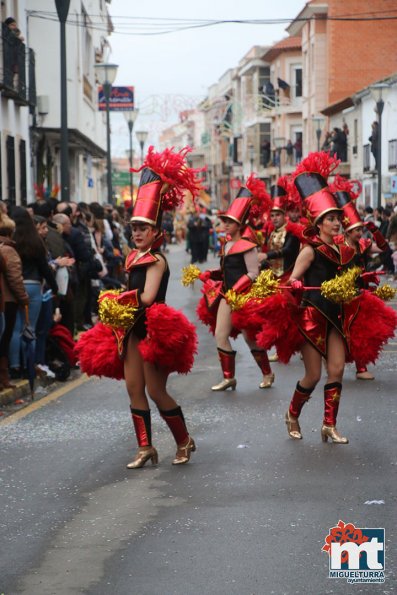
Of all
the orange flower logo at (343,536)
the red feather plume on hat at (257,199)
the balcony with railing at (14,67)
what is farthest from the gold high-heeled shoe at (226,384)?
the balcony with railing at (14,67)

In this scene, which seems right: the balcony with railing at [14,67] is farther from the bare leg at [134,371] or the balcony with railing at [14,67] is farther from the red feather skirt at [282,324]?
the bare leg at [134,371]

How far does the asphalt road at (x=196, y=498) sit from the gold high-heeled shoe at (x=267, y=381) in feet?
2.18

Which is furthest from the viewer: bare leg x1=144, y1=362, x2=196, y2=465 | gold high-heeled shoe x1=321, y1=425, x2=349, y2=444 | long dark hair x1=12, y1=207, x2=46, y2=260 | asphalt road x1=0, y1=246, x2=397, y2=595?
long dark hair x1=12, y1=207, x2=46, y2=260

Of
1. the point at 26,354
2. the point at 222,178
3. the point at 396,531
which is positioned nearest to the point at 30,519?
the point at 396,531

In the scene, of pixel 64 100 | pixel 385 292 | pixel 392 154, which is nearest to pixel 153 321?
pixel 385 292

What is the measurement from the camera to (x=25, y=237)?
12688mm

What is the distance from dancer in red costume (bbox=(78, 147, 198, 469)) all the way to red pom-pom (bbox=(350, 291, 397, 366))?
1840 millimetres

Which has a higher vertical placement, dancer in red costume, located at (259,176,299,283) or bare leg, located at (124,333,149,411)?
dancer in red costume, located at (259,176,299,283)

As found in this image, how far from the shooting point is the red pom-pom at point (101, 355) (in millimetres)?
8875

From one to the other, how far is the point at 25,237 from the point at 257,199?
8.40ft

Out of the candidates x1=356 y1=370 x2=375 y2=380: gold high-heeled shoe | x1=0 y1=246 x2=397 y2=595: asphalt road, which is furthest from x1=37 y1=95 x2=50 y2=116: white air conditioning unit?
x1=0 y1=246 x2=397 y2=595: asphalt road

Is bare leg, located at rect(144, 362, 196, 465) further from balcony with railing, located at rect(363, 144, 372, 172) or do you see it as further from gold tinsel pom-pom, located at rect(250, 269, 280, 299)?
balcony with railing, located at rect(363, 144, 372, 172)

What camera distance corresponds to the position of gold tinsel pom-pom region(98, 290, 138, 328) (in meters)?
8.53

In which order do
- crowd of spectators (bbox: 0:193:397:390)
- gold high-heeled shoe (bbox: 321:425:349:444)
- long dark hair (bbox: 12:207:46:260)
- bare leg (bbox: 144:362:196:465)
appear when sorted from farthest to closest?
long dark hair (bbox: 12:207:46:260) < crowd of spectators (bbox: 0:193:397:390) < gold high-heeled shoe (bbox: 321:425:349:444) < bare leg (bbox: 144:362:196:465)
